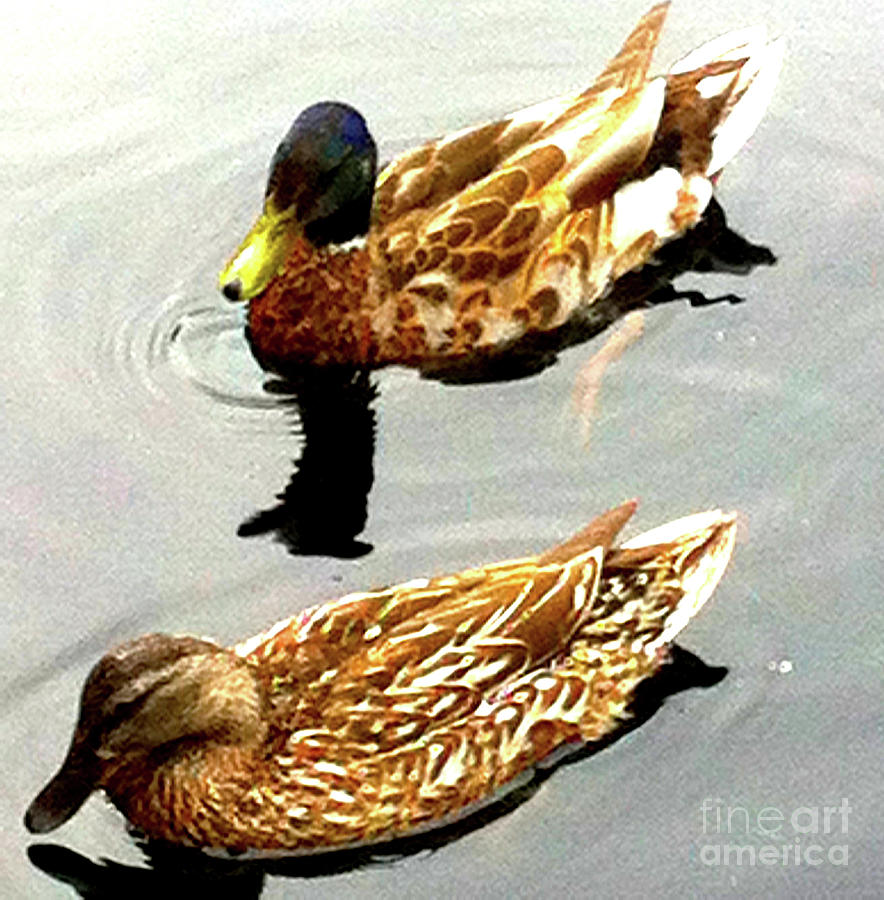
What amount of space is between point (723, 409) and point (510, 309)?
28.8 inches

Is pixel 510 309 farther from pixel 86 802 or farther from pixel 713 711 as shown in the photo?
pixel 86 802

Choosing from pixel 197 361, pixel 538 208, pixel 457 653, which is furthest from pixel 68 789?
pixel 538 208

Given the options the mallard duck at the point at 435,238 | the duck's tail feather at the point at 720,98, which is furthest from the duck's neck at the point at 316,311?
the duck's tail feather at the point at 720,98

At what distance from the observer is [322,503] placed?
6242 millimetres

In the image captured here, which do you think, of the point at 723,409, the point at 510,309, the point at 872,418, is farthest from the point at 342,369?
the point at 872,418

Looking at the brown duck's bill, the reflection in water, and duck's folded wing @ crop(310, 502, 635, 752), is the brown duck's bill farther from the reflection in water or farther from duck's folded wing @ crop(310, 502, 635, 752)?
the reflection in water

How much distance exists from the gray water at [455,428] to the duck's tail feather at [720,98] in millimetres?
184

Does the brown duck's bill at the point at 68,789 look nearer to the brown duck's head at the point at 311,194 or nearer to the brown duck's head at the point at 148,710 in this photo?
the brown duck's head at the point at 148,710

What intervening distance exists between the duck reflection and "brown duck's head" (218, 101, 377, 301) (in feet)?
1.16

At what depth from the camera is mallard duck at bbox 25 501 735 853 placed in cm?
492

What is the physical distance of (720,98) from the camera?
732cm

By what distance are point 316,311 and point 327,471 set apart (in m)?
0.57

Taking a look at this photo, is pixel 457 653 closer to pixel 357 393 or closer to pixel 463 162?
pixel 357 393

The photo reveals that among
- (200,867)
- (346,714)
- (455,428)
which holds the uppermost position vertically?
(346,714)
